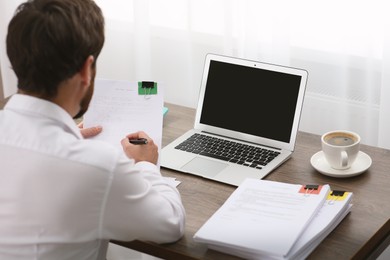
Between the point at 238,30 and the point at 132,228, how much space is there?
49.9 inches

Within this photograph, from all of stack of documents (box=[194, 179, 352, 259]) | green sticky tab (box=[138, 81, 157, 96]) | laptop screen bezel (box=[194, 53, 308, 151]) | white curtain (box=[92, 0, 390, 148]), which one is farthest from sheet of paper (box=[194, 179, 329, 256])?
white curtain (box=[92, 0, 390, 148])

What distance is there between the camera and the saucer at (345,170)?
1741 millimetres

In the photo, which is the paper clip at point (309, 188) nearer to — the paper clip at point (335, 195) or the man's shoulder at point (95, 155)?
the paper clip at point (335, 195)

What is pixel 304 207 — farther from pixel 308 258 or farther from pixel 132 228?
pixel 132 228

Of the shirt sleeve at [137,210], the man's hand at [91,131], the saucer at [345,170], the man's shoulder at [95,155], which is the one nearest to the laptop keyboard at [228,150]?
the saucer at [345,170]

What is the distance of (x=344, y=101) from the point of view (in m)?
2.41

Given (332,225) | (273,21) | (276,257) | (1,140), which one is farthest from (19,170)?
(273,21)

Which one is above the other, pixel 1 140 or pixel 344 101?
pixel 1 140

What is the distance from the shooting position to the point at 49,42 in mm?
1339

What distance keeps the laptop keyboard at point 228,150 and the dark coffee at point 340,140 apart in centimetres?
14

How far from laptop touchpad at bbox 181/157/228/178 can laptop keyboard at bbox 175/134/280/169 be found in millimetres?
28

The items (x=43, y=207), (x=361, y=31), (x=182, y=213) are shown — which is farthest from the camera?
(x=361, y=31)

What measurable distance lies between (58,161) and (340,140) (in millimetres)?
752

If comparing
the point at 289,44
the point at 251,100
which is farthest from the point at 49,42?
the point at 289,44
